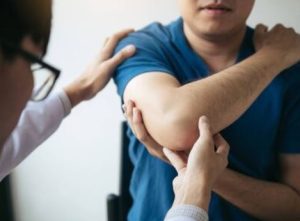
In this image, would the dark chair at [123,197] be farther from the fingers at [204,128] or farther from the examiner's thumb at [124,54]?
the fingers at [204,128]

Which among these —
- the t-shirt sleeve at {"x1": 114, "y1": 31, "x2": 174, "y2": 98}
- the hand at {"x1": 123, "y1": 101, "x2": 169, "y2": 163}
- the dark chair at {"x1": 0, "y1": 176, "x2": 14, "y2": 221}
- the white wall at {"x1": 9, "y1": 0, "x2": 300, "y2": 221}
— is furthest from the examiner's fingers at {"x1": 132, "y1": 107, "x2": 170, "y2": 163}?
the dark chair at {"x1": 0, "y1": 176, "x2": 14, "y2": 221}

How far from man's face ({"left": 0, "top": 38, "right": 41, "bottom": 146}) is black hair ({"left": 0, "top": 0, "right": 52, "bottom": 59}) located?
0.01 meters

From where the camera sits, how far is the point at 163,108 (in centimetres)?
102

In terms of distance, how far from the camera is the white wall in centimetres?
164

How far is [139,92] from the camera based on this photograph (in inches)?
42.7

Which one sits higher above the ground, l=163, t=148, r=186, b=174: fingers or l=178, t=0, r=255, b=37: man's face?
l=178, t=0, r=255, b=37: man's face

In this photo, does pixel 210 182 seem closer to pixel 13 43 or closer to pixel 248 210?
pixel 248 210

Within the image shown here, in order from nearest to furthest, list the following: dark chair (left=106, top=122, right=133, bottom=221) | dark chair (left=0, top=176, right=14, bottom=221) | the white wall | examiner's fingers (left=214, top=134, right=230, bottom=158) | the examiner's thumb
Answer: examiner's fingers (left=214, top=134, right=230, bottom=158) < the examiner's thumb < dark chair (left=106, top=122, right=133, bottom=221) < the white wall < dark chair (left=0, top=176, right=14, bottom=221)

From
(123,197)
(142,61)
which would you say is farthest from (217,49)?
(123,197)

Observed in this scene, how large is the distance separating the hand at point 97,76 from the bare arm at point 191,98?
0.80 feet

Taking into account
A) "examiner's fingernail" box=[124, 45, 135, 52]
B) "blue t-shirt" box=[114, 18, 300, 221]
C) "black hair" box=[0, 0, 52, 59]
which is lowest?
"blue t-shirt" box=[114, 18, 300, 221]

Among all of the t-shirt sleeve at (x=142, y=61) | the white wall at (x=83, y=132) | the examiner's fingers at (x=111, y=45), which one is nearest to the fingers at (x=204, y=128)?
the t-shirt sleeve at (x=142, y=61)

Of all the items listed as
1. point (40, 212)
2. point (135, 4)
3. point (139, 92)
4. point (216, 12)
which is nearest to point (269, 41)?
point (216, 12)

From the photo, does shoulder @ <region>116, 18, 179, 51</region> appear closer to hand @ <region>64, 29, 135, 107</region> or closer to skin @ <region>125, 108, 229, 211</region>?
hand @ <region>64, 29, 135, 107</region>
